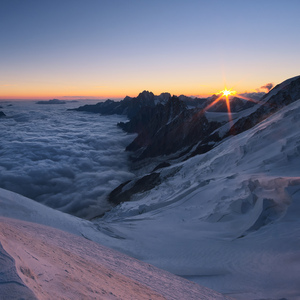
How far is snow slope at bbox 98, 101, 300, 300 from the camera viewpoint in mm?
7234

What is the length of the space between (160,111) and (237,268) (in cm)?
7555

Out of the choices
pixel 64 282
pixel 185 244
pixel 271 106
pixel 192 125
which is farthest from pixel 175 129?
pixel 64 282

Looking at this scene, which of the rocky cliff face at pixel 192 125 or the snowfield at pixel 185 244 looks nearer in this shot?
the snowfield at pixel 185 244

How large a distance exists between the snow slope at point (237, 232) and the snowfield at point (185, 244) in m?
0.04

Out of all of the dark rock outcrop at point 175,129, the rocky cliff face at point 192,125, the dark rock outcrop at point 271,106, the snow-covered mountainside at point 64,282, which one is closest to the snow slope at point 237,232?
the snow-covered mountainside at point 64,282

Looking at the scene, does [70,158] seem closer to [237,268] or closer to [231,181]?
[231,181]

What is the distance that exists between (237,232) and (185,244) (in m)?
2.68

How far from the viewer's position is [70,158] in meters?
98.8

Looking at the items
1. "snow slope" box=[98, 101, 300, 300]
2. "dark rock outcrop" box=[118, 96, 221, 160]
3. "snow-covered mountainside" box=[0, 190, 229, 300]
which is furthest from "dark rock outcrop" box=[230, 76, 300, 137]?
"snow-covered mountainside" box=[0, 190, 229, 300]

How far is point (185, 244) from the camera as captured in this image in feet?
35.5

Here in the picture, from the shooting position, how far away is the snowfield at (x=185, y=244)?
4152 mm

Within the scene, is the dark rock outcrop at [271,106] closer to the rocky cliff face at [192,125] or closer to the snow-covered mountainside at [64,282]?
the rocky cliff face at [192,125]

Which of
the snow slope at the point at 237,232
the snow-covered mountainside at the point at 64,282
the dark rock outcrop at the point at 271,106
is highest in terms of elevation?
the dark rock outcrop at the point at 271,106

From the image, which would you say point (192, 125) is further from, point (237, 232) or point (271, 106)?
point (237, 232)
